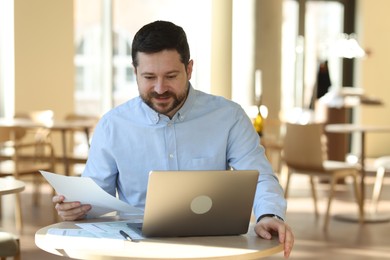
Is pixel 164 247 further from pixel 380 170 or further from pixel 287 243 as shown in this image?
pixel 380 170

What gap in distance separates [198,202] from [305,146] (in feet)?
15.8

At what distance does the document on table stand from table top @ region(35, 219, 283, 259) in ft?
0.52

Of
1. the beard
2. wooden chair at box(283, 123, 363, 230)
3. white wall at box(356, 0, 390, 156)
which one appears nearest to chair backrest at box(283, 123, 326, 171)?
wooden chair at box(283, 123, 363, 230)

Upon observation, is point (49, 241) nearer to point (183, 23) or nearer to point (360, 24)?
point (183, 23)

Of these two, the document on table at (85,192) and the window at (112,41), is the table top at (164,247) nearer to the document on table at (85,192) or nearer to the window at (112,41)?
the document on table at (85,192)

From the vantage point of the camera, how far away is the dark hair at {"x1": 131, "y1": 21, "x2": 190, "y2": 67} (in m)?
2.61

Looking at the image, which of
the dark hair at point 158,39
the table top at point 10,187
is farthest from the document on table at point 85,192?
the table top at point 10,187

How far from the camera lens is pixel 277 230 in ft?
7.89

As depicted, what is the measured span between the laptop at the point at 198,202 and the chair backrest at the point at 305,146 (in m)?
4.60

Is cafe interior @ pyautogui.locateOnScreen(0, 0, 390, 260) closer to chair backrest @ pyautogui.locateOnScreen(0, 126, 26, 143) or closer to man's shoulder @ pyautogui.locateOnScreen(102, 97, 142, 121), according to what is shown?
chair backrest @ pyautogui.locateOnScreen(0, 126, 26, 143)

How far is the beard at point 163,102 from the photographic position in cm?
265

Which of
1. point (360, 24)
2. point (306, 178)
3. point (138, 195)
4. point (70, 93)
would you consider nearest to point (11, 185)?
point (138, 195)

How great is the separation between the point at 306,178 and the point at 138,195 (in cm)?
805

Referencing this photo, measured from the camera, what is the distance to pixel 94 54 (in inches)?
441
